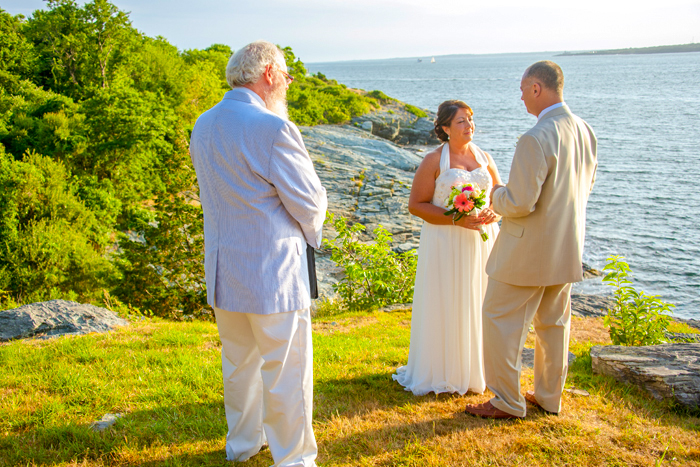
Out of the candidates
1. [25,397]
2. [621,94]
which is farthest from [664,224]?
[621,94]

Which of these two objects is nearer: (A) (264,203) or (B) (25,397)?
(A) (264,203)

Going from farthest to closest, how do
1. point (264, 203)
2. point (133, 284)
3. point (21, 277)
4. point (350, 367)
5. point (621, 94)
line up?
point (621, 94) < point (21, 277) < point (133, 284) < point (350, 367) < point (264, 203)

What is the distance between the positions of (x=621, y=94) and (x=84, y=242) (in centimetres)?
8861

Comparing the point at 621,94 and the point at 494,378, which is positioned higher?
the point at 621,94

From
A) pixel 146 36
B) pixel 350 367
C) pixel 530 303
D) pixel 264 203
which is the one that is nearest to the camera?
pixel 264 203

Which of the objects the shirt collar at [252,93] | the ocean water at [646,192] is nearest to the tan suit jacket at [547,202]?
the shirt collar at [252,93]

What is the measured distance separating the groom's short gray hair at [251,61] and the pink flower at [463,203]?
205 centimetres

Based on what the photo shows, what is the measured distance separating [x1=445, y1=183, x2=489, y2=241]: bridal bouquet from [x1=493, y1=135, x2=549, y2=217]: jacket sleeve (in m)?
0.66

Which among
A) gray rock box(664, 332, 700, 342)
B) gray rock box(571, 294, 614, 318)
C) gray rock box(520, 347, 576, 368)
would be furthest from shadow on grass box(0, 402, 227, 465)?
gray rock box(571, 294, 614, 318)

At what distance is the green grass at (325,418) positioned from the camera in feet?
11.3

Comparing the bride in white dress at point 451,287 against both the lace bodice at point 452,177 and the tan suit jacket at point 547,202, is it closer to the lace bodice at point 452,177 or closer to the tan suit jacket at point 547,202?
the lace bodice at point 452,177

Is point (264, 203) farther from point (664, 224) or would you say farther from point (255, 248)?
point (664, 224)

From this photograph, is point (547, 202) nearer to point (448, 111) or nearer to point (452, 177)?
point (452, 177)

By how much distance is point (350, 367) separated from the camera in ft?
16.9
